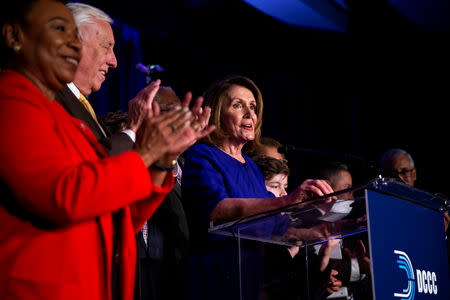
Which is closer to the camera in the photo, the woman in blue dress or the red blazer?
the red blazer

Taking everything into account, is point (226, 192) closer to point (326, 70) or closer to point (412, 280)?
point (412, 280)

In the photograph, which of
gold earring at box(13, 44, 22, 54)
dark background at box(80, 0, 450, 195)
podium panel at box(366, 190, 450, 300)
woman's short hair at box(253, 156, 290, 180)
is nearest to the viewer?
gold earring at box(13, 44, 22, 54)

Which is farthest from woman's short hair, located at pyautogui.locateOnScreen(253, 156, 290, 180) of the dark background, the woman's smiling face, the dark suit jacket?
the dark background

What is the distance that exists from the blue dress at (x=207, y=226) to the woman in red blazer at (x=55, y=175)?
61 centimetres

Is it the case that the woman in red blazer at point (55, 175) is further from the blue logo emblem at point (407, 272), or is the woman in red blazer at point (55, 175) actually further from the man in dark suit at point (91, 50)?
the blue logo emblem at point (407, 272)

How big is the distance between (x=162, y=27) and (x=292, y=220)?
4.03 meters

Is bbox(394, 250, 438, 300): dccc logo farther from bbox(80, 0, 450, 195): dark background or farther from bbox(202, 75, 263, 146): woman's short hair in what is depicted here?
bbox(80, 0, 450, 195): dark background

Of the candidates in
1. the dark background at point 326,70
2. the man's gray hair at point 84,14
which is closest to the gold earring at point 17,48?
the man's gray hair at point 84,14

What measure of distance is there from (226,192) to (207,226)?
0.59 feet

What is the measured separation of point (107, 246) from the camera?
1271mm

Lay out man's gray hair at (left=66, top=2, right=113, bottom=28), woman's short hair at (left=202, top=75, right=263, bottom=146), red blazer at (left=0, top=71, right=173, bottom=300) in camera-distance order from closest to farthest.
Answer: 1. red blazer at (left=0, top=71, right=173, bottom=300)
2. man's gray hair at (left=66, top=2, right=113, bottom=28)
3. woman's short hair at (left=202, top=75, right=263, bottom=146)

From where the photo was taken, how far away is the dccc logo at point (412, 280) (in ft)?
5.48

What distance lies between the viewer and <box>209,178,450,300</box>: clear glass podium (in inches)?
62.8

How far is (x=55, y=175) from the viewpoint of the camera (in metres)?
1.11
